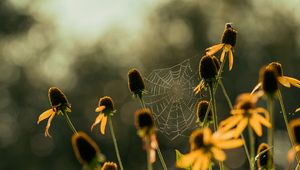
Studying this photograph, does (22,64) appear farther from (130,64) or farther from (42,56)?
(130,64)

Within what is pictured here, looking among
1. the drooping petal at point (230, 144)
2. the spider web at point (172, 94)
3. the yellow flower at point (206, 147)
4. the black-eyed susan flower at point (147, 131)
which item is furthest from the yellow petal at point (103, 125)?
the drooping petal at point (230, 144)

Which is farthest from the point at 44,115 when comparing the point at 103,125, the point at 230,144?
the point at 230,144

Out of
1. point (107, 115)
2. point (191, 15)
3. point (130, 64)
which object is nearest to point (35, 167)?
point (130, 64)

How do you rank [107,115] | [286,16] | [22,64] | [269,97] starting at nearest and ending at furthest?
1. [269,97]
2. [107,115]
3. [286,16]
4. [22,64]

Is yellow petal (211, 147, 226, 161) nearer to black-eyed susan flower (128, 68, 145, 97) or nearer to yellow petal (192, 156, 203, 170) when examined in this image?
yellow petal (192, 156, 203, 170)

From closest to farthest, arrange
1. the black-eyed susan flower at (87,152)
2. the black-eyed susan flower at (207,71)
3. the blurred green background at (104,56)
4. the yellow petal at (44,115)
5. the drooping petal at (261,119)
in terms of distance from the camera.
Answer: the black-eyed susan flower at (87,152), the drooping petal at (261,119), the black-eyed susan flower at (207,71), the yellow petal at (44,115), the blurred green background at (104,56)

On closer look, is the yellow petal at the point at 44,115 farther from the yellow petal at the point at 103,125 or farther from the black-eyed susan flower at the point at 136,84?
the black-eyed susan flower at the point at 136,84
